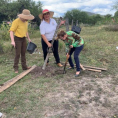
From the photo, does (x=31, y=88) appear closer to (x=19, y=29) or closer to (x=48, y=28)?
(x=19, y=29)

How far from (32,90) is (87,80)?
1.48 metres

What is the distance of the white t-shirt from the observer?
4066 millimetres

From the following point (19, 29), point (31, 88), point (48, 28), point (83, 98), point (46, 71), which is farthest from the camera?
point (46, 71)

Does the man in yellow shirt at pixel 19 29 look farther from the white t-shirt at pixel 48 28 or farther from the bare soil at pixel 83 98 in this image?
the bare soil at pixel 83 98

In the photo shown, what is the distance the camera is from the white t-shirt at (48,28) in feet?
13.3

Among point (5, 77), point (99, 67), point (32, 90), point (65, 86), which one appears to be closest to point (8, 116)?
point (32, 90)

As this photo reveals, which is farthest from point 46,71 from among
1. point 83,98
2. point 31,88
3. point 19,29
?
point 83,98

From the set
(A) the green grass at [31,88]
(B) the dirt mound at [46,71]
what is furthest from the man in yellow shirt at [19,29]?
(A) the green grass at [31,88]

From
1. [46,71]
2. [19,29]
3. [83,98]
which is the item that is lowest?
[83,98]

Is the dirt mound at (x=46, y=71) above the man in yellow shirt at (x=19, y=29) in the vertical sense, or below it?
below

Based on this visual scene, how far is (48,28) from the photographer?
416 centimetres

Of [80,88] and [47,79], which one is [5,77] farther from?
[80,88]

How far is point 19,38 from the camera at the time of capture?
398 cm

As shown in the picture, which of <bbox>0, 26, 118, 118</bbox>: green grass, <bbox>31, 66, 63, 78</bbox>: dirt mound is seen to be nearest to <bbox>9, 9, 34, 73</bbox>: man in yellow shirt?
<bbox>31, 66, 63, 78</bbox>: dirt mound
